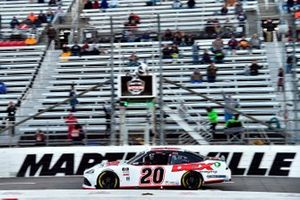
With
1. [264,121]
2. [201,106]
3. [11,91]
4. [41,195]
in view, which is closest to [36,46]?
[11,91]

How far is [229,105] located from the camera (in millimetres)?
21219

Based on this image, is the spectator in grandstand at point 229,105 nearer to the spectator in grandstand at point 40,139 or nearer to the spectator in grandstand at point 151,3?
the spectator in grandstand at point 40,139

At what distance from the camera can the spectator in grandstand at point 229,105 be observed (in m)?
20.7

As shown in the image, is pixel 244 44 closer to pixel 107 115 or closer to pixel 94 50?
pixel 94 50

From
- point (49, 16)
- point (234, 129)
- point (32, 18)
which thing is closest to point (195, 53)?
point (234, 129)

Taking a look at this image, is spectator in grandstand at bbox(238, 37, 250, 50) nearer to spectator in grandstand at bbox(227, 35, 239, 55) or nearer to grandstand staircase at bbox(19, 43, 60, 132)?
spectator in grandstand at bbox(227, 35, 239, 55)

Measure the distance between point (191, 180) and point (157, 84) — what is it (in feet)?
18.3

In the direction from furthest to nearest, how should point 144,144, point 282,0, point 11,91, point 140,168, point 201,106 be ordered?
point 282,0 < point 11,91 < point 201,106 < point 144,144 < point 140,168

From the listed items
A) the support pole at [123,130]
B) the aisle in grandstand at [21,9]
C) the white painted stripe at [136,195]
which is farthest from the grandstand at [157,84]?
the white painted stripe at [136,195]

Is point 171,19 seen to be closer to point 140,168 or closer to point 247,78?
point 247,78

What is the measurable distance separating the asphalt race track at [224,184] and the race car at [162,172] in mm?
756

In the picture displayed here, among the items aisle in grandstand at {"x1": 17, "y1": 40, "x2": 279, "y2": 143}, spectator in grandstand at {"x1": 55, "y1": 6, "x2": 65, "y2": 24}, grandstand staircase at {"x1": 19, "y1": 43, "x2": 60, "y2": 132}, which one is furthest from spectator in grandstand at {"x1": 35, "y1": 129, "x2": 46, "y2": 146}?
spectator in grandstand at {"x1": 55, "y1": 6, "x2": 65, "y2": 24}

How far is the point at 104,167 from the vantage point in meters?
16.6

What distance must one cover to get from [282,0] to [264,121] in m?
A: 9.87
